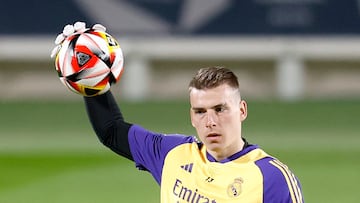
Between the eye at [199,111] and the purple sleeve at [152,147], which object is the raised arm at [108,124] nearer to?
the purple sleeve at [152,147]

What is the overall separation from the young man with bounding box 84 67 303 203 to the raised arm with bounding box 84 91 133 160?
0.01 metres

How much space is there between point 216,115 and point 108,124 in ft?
3.19

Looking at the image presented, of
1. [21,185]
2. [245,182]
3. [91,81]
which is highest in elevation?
A: [91,81]

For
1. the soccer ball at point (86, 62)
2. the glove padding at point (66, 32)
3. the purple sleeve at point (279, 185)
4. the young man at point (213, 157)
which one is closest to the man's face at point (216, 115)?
the young man at point (213, 157)

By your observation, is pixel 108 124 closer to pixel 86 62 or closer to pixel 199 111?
pixel 86 62

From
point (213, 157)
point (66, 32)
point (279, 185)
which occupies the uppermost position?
point (66, 32)

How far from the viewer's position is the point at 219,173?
19.0 feet

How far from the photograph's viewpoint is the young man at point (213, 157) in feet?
18.3

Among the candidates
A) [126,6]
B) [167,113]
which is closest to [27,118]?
[167,113]

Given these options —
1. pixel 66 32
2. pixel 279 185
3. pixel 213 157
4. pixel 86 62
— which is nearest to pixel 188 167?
pixel 213 157

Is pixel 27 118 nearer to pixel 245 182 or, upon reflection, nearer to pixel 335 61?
pixel 335 61

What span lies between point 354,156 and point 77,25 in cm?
849

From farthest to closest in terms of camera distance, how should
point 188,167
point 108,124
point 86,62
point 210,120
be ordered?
point 108,124 < point 86,62 < point 188,167 < point 210,120

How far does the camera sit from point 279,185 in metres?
5.57
